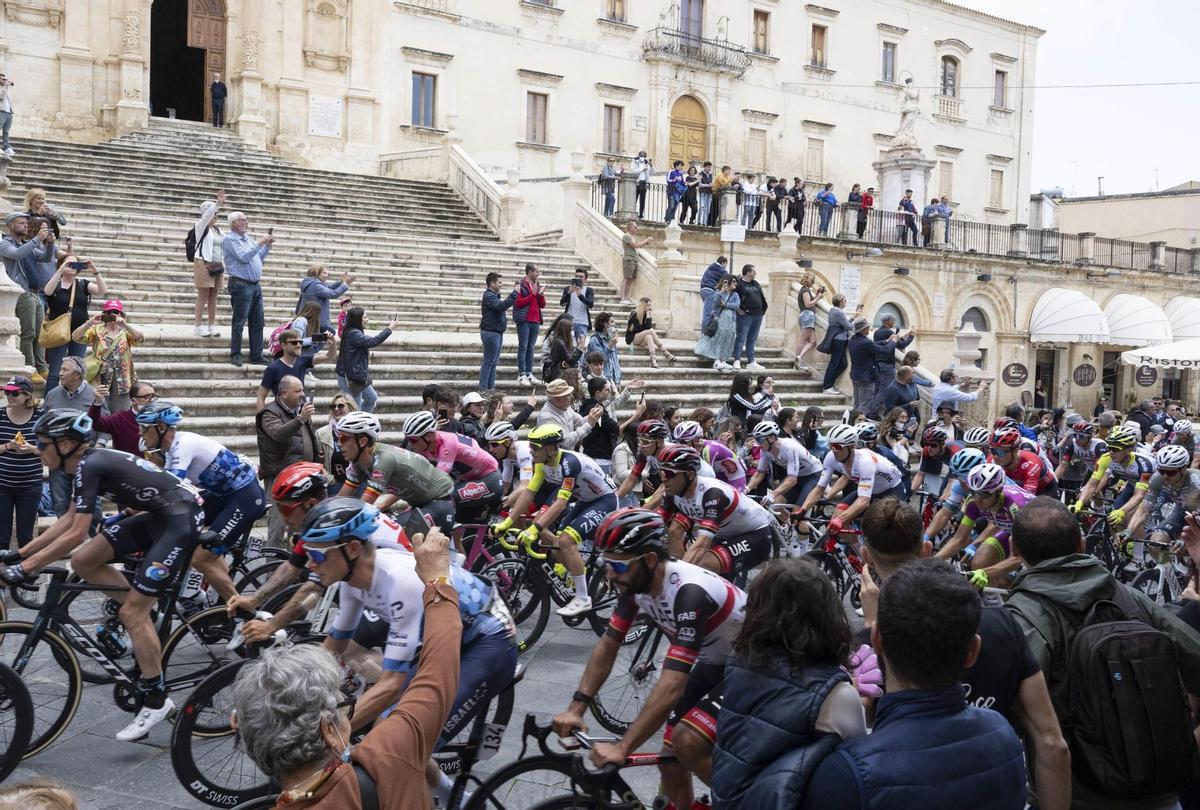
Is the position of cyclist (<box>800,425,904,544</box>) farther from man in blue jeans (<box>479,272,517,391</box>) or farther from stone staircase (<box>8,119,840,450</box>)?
stone staircase (<box>8,119,840,450</box>)

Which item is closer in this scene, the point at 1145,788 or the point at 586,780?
the point at 1145,788

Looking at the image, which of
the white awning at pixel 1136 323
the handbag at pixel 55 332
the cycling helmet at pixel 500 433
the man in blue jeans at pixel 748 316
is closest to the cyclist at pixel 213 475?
the cycling helmet at pixel 500 433

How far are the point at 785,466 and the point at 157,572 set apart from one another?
254 inches

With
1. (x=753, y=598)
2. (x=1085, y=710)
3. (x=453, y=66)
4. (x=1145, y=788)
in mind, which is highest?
(x=453, y=66)

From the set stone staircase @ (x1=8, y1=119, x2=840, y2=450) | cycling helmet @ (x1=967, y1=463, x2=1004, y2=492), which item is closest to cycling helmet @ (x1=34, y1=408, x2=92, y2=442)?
cycling helmet @ (x1=967, y1=463, x2=1004, y2=492)

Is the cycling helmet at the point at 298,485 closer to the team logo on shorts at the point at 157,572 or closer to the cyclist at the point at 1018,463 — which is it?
the team logo on shorts at the point at 157,572

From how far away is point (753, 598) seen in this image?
3.59m

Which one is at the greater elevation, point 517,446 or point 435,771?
point 517,446

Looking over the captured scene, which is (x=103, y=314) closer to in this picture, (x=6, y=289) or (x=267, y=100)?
(x=6, y=289)

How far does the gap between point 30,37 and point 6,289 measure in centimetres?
1791

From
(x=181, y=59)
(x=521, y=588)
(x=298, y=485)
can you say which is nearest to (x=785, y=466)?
(x=521, y=588)

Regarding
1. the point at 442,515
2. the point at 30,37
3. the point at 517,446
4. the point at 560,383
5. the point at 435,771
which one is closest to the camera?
the point at 435,771

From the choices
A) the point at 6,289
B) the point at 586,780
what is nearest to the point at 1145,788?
the point at 586,780

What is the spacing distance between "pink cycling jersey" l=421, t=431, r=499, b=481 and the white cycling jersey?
315 centimetres
